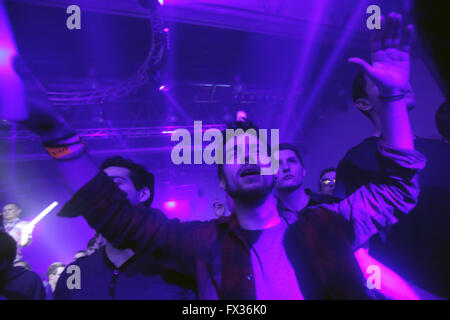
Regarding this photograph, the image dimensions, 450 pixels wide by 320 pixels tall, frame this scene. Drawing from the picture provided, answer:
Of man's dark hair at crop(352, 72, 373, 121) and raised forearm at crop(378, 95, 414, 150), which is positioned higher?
man's dark hair at crop(352, 72, 373, 121)

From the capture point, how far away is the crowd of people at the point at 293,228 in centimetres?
107

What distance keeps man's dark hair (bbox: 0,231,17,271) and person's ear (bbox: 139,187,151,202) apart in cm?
98

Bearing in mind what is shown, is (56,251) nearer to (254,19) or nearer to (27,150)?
(27,150)

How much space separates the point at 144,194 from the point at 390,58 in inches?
62.1

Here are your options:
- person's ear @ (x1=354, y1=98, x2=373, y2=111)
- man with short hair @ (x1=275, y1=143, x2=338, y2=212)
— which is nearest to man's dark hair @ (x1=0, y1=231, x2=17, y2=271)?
man with short hair @ (x1=275, y1=143, x2=338, y2=212)

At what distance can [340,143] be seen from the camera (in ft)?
22.5

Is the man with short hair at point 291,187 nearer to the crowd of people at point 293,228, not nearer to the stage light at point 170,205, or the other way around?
the crowd of people at point 293,228

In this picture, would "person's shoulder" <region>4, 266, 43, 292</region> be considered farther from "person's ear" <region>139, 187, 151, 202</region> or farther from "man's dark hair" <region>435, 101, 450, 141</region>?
"man's dark hair" <region>435, 101, 450, 141</region>

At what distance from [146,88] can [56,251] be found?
6500mm

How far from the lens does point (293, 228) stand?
1246mm

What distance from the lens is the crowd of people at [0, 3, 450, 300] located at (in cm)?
107

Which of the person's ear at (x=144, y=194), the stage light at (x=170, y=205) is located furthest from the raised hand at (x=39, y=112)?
the stage light at (x=170, y=205)
